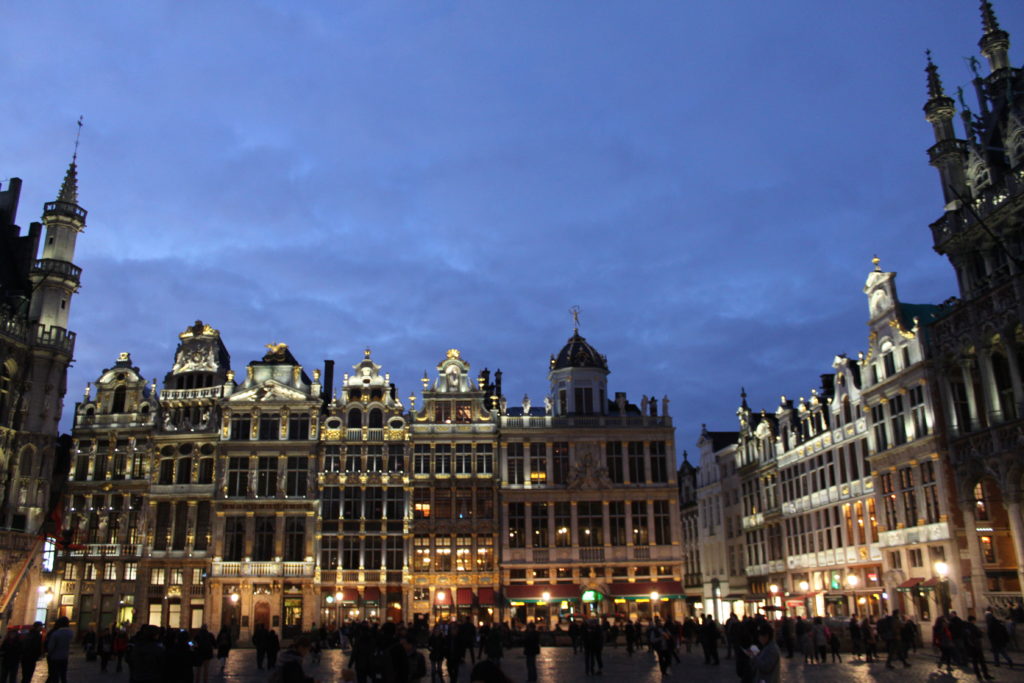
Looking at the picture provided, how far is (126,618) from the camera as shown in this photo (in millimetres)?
53219

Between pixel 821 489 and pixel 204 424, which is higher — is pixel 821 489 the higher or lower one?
the lower one

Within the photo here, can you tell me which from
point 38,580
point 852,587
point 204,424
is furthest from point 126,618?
point 852,587

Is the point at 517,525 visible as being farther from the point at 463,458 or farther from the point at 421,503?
the point at 421,503

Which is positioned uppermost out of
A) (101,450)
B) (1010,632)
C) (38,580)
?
(101,450)

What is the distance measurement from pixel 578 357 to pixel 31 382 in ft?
106

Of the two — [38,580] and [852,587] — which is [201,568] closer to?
[38,580]

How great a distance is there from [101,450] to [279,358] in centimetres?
1268

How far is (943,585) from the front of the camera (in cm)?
3644

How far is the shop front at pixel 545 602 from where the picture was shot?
52469 mm

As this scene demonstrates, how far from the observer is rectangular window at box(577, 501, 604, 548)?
179ft

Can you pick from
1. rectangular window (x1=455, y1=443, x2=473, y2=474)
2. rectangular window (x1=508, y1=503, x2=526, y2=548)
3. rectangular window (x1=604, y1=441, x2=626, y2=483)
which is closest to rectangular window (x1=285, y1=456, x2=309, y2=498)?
rectangular window (x1=455, y1=443, x2=473, y2=474)

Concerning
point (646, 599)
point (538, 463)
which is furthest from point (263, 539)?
point (646, 599)

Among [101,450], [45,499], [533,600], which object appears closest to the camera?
[45,499]

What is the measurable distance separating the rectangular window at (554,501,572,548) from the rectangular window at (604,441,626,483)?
347 centimetres
